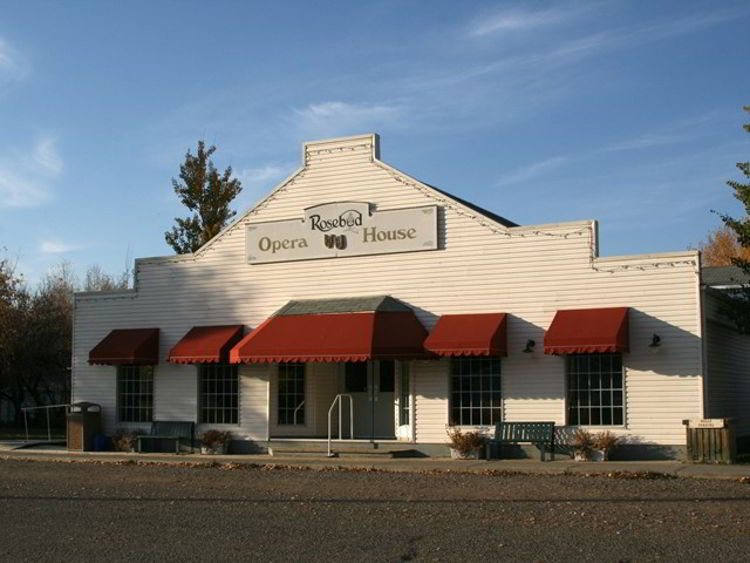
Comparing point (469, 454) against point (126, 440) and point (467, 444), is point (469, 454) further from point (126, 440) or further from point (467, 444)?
point (126, 440)

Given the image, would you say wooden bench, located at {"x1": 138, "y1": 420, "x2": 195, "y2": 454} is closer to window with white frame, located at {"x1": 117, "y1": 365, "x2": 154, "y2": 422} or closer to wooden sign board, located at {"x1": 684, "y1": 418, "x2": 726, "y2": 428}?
window with white frame, located at {"x1": 117, "y1": 365, "x2": 154, "y2": 422}

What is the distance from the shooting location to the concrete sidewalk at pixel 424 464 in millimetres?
18547

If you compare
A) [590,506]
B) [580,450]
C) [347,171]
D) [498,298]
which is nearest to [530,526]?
[590,506]

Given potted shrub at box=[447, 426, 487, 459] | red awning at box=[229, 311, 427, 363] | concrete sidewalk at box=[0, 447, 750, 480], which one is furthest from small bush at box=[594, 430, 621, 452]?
red awning at box=[229, 311, 427, 363]

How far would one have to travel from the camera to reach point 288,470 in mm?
20844

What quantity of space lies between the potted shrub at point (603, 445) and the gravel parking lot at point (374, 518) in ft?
9.75

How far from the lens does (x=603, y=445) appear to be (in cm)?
2084

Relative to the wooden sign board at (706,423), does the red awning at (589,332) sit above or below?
above

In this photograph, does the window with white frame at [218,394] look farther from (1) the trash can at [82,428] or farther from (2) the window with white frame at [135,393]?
(1) the trash can at [82,428]

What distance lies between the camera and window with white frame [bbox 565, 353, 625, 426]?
70.1 ft

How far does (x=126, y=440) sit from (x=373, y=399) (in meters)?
6.75

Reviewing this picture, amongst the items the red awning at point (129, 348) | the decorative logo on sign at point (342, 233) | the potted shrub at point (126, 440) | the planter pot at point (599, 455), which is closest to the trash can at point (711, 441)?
the planter pot at point (599, 455)

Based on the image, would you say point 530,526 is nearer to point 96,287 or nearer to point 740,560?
point 740,560

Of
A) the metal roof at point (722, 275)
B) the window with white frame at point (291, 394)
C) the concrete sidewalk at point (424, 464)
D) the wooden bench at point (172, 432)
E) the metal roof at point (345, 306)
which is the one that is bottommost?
the concrete sidewalk at point (424, 464)
